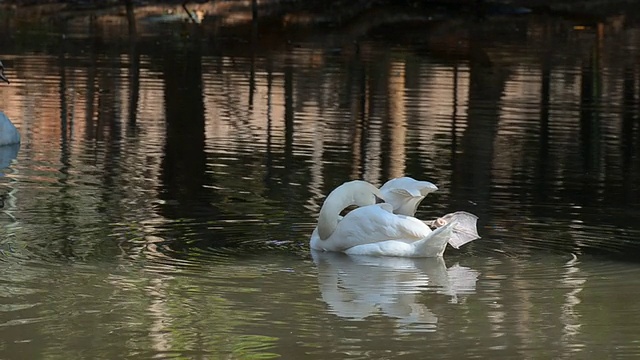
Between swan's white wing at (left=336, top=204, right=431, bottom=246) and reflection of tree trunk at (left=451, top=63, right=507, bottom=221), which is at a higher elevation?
swan's white wing at (left=336, top=204, right=431, bottom=246)

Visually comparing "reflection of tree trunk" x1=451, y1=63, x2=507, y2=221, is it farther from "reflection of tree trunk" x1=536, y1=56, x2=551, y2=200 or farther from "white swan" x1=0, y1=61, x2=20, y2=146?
"white swan" x1=0, y1=61, x2=20, y2=146

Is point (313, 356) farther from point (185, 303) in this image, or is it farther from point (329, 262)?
point (329, 262)

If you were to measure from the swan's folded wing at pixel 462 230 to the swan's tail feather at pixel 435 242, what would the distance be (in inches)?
3.1

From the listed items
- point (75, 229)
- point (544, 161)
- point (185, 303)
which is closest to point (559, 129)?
point (544, 161)

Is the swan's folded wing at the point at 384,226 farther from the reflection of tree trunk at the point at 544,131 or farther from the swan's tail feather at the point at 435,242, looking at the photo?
the reflection of tree trunk at the point at 544,131

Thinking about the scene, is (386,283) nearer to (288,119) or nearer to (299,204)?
(299,204)

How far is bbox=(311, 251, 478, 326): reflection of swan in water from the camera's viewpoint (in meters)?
9.05

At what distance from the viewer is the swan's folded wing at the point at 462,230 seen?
10812 millimetres

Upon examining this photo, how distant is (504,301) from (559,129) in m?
10.8

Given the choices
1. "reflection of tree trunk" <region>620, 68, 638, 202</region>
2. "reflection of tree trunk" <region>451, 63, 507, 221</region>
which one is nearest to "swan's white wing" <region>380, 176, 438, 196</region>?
"reflection of tree trunk" <region>451, 63, 507, 221</region>

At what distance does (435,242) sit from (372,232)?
1.60 feet

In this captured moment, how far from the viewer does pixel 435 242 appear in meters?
10.6

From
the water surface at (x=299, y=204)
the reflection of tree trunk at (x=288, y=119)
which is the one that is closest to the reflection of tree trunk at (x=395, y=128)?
the water surface at (x=299, y=204)

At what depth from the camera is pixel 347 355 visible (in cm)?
791
